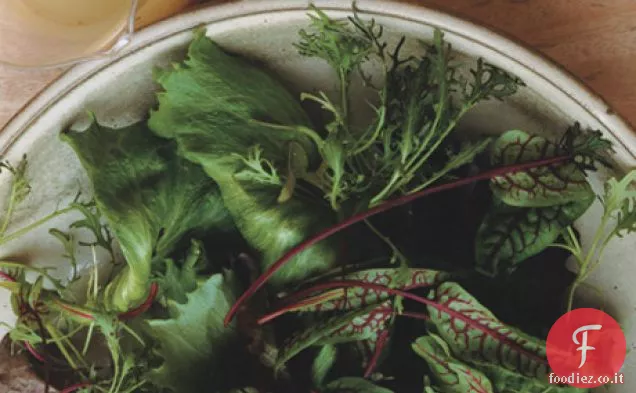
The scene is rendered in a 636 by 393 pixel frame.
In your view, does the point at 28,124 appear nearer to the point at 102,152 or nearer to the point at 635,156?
the point at 102,152

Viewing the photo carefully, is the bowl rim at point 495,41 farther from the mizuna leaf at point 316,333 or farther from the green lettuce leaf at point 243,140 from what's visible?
the mizuna leaf at point 316,333

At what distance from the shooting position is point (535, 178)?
564 millimetres

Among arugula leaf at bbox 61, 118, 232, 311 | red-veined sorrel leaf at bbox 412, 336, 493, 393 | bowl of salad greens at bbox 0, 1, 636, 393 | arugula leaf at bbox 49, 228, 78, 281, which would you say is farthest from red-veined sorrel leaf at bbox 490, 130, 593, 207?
arugula leaf at bbox 49, 228, 78, 281

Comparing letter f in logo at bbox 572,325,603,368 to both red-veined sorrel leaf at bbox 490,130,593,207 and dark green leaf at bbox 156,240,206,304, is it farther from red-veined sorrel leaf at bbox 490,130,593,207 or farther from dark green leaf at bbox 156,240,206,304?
dark green leaf at bbox 156,240,206,304

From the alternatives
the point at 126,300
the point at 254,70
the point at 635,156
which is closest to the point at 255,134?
the point at 254,70

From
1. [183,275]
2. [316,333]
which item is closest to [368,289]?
[316,333]

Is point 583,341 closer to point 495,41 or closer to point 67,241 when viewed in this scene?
point 495,41

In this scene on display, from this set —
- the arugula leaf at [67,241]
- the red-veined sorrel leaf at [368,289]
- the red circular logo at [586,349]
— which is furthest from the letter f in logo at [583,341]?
the arugula leaf at [67,241]

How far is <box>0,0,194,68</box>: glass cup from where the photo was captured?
0.62 m

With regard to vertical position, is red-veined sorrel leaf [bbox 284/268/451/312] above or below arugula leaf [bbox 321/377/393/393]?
above

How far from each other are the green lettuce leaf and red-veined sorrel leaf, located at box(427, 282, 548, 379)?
9cm

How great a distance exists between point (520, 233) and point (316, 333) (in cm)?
16

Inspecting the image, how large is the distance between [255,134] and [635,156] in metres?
0.27

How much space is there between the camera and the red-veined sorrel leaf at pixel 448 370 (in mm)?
549
